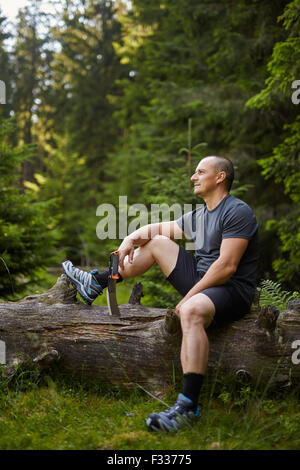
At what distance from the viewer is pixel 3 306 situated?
12.3 ft

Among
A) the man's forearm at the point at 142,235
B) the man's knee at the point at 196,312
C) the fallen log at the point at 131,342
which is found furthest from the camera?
the man's forearm at the point at 142,235

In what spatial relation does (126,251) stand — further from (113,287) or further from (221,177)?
(221,177)

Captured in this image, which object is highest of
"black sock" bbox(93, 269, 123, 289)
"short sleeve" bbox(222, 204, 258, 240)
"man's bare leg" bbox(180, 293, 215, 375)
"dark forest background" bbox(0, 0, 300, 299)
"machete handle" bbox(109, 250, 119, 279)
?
"dark forest background" bbox(0, 0, 300, 299)

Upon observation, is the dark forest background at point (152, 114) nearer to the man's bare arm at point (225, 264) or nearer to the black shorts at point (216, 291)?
the black shorts at point (216, 291)

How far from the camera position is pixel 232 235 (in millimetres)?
3076

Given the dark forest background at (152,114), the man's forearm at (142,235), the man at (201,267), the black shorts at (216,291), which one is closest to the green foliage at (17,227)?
the dark forest background at (152,114)

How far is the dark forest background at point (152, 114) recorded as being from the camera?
6.30m

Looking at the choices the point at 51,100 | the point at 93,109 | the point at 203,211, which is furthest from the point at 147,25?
the point at 203,211

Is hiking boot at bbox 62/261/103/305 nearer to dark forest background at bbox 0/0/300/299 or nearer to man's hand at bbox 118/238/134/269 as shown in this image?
man's hand at bbox 118/238/134/269

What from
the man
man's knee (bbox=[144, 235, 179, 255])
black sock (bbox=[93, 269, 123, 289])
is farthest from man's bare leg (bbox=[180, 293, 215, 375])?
black sock (bbox=[93, 269, 123, 289])

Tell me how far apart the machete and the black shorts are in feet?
1.62

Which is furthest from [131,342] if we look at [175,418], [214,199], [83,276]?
[214,199]

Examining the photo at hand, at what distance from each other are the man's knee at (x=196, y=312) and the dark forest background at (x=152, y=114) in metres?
2.61

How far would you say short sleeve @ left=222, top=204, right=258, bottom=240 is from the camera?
3.08 meters
